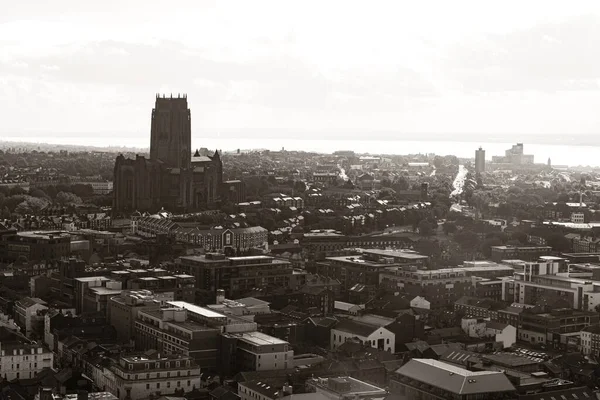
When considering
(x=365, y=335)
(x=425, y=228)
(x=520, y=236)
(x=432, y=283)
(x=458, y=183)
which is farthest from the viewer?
(x=458, y=183)

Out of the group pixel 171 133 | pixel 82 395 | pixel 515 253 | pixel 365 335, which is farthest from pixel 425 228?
pixel 82 395

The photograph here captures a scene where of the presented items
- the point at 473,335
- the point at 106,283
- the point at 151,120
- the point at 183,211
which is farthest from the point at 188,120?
the point at 473,335

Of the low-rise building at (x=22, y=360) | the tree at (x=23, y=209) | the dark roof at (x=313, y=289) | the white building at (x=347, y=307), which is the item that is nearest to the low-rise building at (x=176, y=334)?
the low-rise building at (x=22, y=360)

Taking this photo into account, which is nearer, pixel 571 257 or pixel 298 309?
pixel 298 309

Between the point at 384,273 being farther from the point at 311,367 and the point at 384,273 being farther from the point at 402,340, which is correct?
the point at 311,367

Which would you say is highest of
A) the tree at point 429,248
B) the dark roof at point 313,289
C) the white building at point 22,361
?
the tree at point 429,248

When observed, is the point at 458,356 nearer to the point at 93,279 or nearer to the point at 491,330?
the point at 491,330

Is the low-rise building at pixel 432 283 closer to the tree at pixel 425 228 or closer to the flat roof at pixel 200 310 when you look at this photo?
the flat roof at pixel 200 310
